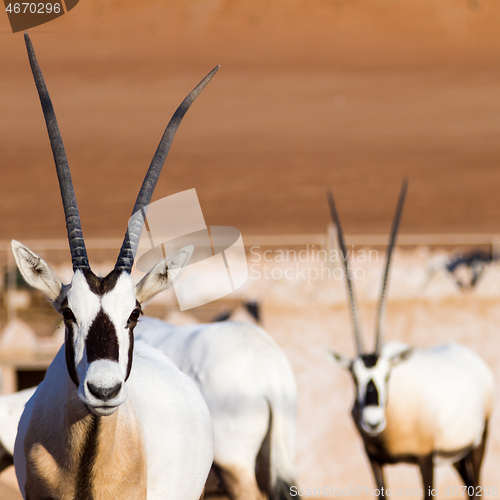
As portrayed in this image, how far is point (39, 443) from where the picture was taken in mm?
2363

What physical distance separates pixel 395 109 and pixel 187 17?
9564mm

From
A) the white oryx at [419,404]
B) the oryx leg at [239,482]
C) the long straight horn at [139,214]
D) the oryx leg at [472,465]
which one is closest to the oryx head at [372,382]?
the white oryx at [419,404]

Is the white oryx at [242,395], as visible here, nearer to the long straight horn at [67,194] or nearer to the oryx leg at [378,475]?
the oryx leg at [378,475]

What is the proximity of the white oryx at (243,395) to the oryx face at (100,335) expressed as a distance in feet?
5.83

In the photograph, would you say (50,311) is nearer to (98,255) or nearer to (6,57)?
(98,255)

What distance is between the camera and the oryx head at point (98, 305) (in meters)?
2.06

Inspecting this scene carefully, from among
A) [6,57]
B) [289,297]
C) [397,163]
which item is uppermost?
[289,297]

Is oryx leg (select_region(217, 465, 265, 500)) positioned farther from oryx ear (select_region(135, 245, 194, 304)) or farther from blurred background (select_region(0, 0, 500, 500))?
blurred background (select_region(0, 0, 500, 500))

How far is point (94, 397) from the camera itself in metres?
2.04

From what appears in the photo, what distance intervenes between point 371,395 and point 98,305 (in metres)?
2.88

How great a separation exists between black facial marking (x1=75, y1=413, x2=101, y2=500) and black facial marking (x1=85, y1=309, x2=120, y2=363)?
1.01 ft

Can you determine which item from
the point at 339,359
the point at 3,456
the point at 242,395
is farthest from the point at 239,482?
the point at 339,359

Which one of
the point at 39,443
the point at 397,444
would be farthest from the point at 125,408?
the point at 397,444

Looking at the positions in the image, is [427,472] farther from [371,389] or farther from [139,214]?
[139,214]
